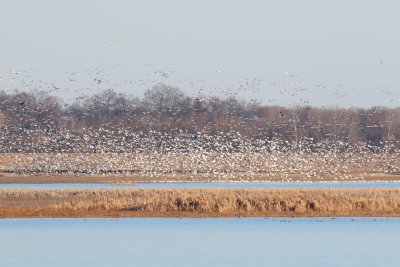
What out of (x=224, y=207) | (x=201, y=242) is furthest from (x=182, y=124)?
(x=201, y=242)

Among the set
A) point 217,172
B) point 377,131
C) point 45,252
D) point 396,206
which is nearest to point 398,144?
point 377,131

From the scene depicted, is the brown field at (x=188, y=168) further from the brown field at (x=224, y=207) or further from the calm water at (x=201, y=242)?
the calm water at (x=201, y=242)

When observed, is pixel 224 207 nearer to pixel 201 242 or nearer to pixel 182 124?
pixel 201 242

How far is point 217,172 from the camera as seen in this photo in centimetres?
6306

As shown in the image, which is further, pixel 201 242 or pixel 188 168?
pixel 188 168

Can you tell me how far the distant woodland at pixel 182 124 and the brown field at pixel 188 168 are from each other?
4.18m

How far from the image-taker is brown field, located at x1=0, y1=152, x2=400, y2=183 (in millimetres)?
60688

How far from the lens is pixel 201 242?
25.3 m

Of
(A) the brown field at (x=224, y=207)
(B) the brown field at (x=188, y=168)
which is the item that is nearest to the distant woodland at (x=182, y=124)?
(B) the brown field at (x=188, y=168)

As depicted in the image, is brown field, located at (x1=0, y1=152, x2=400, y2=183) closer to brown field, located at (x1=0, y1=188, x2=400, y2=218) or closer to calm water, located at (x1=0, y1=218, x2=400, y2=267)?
brown field, located at (x1=0, y1=188, x2=400, y2=218)

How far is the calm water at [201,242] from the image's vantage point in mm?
21797

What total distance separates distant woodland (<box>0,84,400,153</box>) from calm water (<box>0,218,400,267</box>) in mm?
40987

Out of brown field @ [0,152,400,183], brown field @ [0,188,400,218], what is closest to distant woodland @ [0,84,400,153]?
brown field @ [0,152,400,183]

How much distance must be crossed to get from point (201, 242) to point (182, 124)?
202ft
